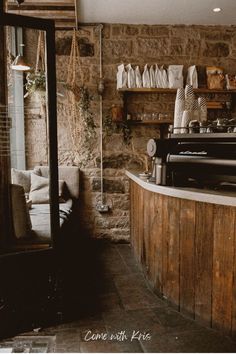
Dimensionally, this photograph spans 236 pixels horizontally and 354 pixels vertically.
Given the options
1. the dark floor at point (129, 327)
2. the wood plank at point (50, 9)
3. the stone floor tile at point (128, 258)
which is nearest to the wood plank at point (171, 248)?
the dark floor at point (129, 327)

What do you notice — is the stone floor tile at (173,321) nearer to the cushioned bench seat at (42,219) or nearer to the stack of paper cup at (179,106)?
the cushioned bench seat at (42,219)

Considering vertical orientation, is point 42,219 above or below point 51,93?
below

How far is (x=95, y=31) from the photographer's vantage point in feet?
16.2

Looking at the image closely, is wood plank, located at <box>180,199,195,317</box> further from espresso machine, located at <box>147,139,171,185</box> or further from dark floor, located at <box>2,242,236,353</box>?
espresso machine, located at <box>147,139,171,185</box>

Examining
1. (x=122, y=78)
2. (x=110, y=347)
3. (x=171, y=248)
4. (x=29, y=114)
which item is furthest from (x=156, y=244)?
(x=29, y=114)

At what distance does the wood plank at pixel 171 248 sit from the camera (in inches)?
108

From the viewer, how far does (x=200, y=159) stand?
2715 millimetres

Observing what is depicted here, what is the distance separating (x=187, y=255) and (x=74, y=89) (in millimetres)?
3061

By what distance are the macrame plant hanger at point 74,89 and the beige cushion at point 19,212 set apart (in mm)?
2430

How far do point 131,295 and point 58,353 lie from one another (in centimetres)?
110

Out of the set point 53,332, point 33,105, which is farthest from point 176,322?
point 33,105

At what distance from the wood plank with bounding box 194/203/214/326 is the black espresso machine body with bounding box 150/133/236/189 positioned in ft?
0.97

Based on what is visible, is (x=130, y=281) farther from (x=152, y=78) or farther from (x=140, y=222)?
(x=152, y=78)

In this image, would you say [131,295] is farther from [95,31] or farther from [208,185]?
[95,31]
